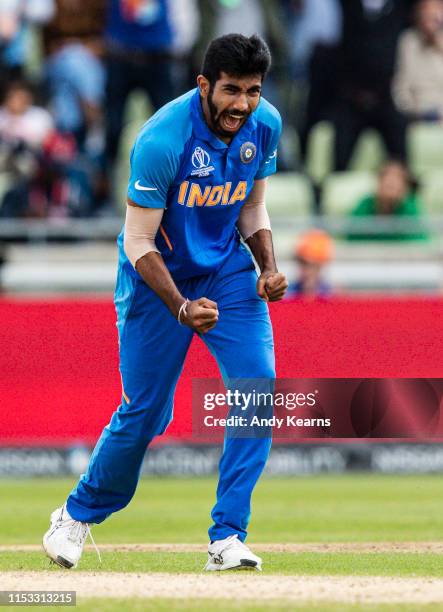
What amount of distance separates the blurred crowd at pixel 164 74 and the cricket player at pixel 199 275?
24.2 feet

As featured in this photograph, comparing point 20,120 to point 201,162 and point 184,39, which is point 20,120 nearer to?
point 184,39

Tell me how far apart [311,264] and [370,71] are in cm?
325

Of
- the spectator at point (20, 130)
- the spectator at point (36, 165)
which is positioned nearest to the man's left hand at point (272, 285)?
the spectator at point (36, 165)

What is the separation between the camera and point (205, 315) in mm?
7281

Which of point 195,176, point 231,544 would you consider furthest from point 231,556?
point 195,176

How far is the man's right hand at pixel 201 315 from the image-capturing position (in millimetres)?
7281

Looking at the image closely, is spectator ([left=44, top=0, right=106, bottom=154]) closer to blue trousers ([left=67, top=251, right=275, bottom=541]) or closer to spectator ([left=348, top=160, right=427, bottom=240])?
spectator ([left=348, top=160, right=427, bottom=240])

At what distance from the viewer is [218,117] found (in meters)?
7.41

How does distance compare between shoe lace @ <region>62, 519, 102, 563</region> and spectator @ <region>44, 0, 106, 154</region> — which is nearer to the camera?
shoe lace @ <region>62, 519, 102, 563</region>

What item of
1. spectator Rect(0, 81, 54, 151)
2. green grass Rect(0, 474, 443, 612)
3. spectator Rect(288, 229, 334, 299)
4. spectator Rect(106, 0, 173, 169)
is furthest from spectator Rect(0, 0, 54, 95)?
green grass Rect(0, 474, 443, 612)

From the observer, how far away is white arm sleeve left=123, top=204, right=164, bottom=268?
750 cm

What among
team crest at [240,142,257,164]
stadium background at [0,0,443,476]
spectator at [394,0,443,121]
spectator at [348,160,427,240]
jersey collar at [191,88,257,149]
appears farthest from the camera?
spectator at [394,0,443,121]

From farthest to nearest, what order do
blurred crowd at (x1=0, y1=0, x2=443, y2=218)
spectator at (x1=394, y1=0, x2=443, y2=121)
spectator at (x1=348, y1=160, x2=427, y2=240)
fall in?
spectator at (x1=394, y1=0, x2=443, y2=121), blurred crowd at (x1=0, y1=0, x2=443, y2=218), spectator at (x1=348, y1=160, x2=427, y2=240)

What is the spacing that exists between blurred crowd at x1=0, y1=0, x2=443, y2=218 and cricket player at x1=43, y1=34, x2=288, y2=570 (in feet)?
24.2
